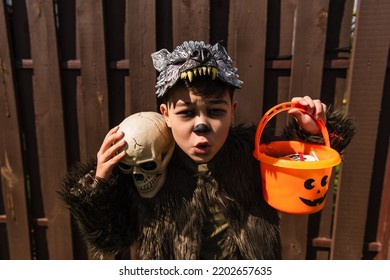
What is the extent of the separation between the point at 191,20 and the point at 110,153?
3.40 ft

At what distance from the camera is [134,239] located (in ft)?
4.95

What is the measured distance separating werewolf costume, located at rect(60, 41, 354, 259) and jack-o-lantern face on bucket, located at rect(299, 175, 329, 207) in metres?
0.24

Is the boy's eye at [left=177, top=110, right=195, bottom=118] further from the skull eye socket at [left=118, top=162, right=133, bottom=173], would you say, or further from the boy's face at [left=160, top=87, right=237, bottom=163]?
the skull eye socket at [left=118, top=162, right=133, bottom=173]

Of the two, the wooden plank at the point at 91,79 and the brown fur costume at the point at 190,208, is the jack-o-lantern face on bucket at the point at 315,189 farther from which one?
the wooden plank at the point at 91,79

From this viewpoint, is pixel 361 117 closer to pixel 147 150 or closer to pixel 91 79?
pixel 147 150

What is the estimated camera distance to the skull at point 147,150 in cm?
124

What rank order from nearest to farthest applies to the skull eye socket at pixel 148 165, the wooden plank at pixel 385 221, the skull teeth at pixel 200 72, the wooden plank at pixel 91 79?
the skull teeth at pixel 200 72, the skull eye socket at pixel 148 165, the wooden plank at pixel 91 79, the wooden plank at pixel 385 221

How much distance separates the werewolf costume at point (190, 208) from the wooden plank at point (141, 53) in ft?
2.03

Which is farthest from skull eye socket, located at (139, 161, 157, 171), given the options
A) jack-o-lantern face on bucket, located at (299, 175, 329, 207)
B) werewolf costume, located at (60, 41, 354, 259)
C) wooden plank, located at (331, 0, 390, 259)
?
wooden plank, located at (331, 0, 390, 259)

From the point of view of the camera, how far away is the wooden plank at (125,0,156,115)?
74.2 inches

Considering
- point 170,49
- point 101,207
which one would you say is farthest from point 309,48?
point 101,207

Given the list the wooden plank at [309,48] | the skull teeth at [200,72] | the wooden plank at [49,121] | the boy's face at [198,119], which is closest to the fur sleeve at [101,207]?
the boy's face at [198,119]
